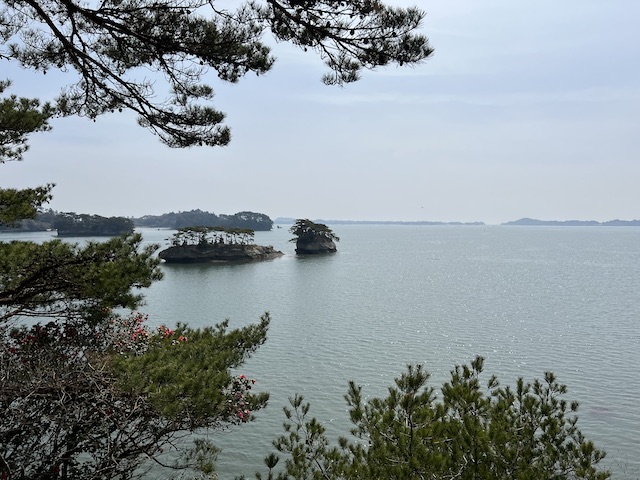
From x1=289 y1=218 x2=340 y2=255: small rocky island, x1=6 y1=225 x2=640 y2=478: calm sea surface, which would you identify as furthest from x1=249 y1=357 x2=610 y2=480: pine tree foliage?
x1=289 y1=218 x2=340 y2=255: small rocky island

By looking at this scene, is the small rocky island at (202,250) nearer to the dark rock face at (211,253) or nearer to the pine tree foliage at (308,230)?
the dark rock face at (211,253)

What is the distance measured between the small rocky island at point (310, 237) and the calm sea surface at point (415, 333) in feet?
109

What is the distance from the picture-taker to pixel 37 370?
7871mm

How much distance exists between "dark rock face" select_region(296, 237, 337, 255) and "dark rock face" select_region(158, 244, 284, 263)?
36.9 ft

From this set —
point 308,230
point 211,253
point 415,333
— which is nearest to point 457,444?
point 415,333

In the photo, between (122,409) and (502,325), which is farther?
(502,325)

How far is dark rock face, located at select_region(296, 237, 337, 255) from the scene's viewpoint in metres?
104

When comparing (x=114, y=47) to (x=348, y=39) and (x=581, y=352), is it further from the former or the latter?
(x=581, y=352)

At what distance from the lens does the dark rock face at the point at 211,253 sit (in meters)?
85.3

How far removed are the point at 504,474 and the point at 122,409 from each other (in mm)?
6566

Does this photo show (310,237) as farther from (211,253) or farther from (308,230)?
(211,253)

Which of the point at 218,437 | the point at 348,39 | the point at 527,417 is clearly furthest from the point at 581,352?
the point at 348,39

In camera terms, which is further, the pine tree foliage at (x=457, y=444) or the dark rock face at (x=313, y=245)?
the dark rock face at (x=313, y=245)

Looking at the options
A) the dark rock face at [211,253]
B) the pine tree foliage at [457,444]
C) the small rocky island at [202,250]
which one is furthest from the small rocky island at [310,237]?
the pine tree foliage at [457,444]
